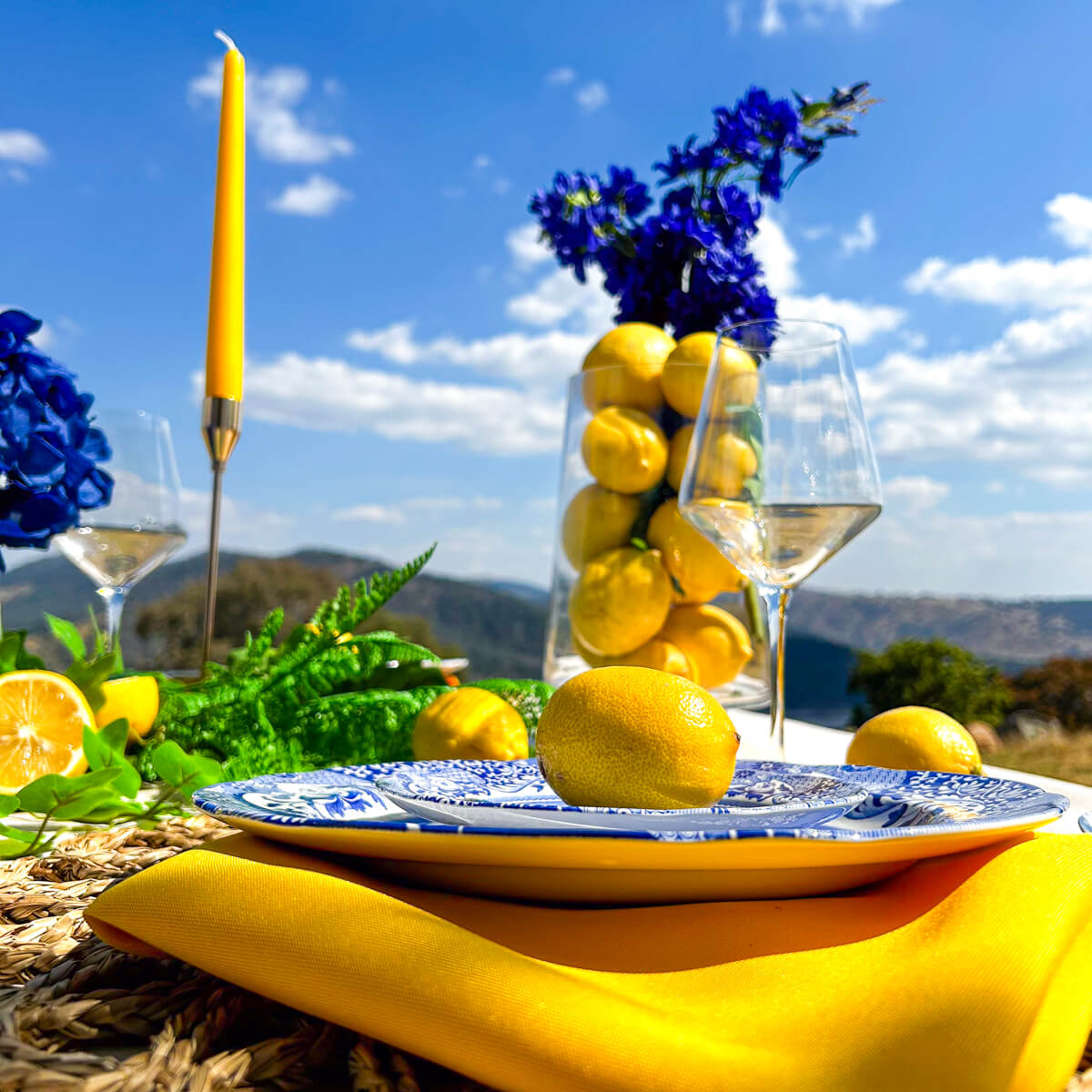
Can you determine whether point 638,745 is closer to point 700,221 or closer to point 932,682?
point 700,221

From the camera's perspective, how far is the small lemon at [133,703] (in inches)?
30.8

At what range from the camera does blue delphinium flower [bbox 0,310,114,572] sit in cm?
81

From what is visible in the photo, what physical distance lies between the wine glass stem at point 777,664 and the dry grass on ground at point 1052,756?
190 inches

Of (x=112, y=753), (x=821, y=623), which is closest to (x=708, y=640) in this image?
(x=112, y=753)

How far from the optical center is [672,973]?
12.8 inches

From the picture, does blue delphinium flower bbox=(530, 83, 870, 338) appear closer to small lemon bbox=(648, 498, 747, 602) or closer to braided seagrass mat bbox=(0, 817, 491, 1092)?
small lemon bbox=(648, 498, 747, 602)

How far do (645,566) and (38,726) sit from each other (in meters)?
0.55

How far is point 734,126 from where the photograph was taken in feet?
3.69

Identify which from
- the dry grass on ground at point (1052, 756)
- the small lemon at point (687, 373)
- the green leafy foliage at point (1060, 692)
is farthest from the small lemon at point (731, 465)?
the green leafy foliage at point (1060, 692)

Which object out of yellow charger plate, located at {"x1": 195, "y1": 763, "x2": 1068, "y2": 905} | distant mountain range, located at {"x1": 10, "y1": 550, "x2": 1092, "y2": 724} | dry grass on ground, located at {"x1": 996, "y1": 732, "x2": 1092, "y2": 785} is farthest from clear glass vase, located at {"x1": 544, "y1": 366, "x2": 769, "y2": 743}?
dry grass on ground, located at {"x1": 996, "y1": 732, "x2": 1092, "y2": 785}

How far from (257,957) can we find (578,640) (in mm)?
726

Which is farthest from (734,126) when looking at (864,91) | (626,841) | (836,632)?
(836,632)

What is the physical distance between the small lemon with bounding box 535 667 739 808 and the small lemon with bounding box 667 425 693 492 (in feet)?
1.61

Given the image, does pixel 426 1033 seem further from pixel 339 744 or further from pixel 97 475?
pixel 97 475
